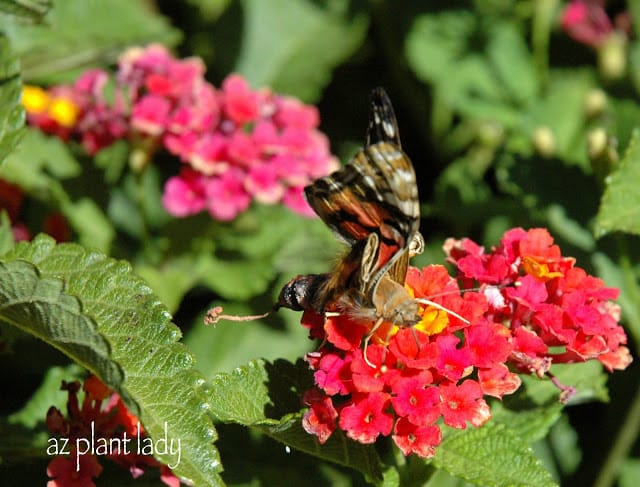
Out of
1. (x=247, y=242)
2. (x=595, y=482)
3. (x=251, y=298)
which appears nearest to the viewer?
(x=595, y=482)

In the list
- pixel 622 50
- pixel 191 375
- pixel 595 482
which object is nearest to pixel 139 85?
pixel 191 375

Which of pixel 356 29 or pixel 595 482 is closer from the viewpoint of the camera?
pixel 595 482

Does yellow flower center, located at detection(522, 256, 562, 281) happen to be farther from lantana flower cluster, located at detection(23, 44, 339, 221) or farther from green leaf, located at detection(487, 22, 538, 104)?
green leaf, located at detection(487, 22, 538, 104)

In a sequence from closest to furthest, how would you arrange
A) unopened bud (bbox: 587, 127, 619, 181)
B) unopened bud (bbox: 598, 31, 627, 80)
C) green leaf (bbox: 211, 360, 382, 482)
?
green leaf (bbox: 211, 360, 382, 482)
unopened bud (bbox: 587, 127, 619, 181)
unopened bud (bbox: 598, 31, 627, 80)

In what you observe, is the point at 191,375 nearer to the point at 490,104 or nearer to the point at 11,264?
the point at 11,264

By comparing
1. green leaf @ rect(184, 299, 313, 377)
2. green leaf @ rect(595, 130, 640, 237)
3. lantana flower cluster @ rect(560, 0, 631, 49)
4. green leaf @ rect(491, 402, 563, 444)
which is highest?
lantana flower cluster @ rect(560, 0, 631, 49)

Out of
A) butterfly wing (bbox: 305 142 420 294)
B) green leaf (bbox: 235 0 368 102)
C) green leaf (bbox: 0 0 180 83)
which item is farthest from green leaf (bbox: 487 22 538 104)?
butterfly wing (bbox: 305 142 420 294)

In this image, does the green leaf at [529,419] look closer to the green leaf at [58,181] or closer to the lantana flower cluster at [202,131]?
the lantana flower cluster at [202,131]
